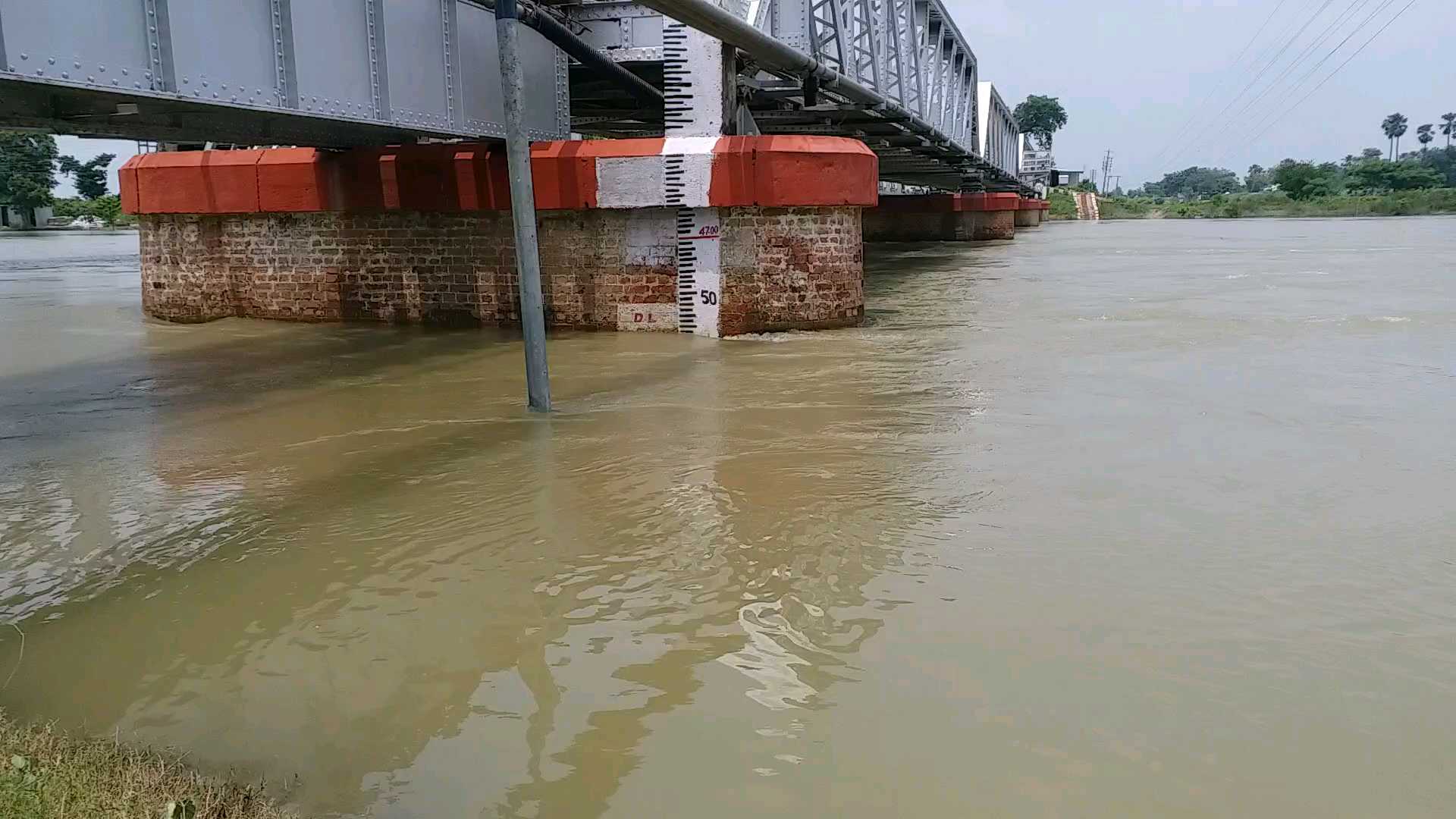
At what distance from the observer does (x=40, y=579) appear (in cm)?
511

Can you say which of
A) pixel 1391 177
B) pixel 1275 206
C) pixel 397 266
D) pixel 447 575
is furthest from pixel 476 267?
pixel 1391 177

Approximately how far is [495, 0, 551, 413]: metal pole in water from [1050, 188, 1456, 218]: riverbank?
9669cm

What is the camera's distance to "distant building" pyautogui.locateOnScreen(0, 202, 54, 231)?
7100cm

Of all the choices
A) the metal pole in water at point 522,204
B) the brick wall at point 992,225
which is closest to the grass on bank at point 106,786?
the metal pole in water at point 522,204

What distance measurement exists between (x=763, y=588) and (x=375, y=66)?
324 inches

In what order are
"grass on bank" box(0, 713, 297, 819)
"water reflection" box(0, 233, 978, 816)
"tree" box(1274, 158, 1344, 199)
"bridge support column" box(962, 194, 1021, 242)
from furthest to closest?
1. "tree" box(1274, 158, 1344, 199)
2. "bridge support column" box(962, 194, 1021, 242)
3. "water reflection" box(0, 233, 978, 816)
4. "grass on bank" box(0, 713, 297, 819)

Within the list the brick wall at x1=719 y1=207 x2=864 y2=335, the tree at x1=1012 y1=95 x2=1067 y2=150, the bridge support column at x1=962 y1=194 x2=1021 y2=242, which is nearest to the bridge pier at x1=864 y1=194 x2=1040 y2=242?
the bridge support column at x1=962 y1=194 x2=1021 y2=242

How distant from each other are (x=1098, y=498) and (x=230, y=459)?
18.2ft

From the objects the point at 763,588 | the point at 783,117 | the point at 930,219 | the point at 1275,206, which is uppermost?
the point at 783,117

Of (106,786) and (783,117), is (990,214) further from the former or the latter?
(106,786)

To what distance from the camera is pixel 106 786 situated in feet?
10.1

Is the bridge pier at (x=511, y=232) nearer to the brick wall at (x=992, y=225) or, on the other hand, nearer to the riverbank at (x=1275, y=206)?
the brick wall at (x=992, y=225)

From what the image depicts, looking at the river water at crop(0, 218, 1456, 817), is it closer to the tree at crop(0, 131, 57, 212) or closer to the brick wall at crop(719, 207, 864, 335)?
the brick wall at crop(719, 207, 864, 335)

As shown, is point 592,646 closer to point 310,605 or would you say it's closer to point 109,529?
point 310,605
